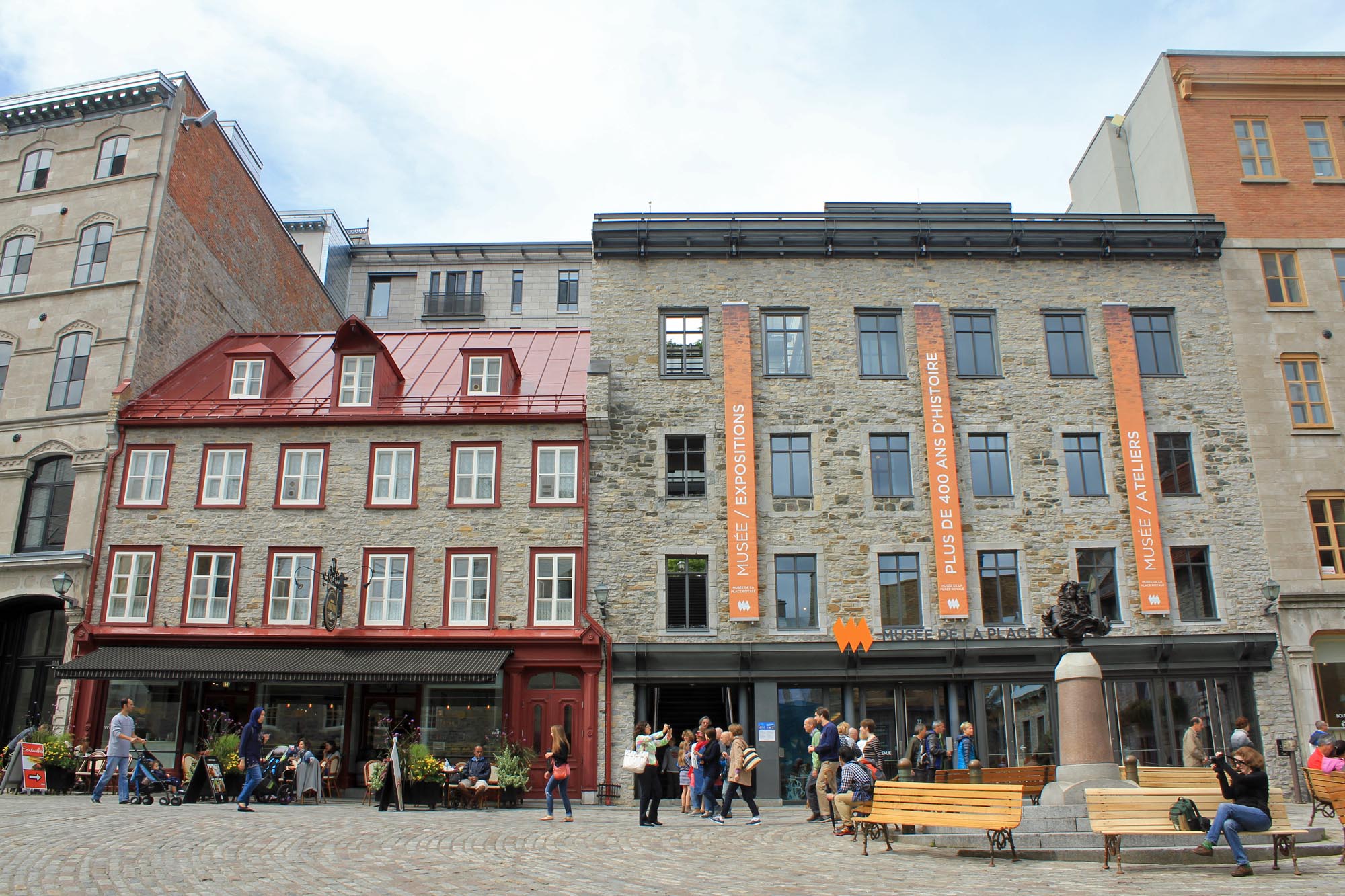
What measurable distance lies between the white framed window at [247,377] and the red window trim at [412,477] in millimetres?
4323

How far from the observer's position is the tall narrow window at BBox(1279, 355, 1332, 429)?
25.4 metres

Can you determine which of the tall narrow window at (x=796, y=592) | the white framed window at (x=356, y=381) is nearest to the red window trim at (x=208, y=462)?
the white framed window at (x=356, y=381)

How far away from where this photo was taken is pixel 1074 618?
48.8 ft

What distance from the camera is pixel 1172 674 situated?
23156mm

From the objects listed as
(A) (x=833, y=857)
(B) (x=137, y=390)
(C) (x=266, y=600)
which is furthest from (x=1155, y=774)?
(B) (x=137, y=390)

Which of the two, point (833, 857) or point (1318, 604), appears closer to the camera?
point (833, 857)

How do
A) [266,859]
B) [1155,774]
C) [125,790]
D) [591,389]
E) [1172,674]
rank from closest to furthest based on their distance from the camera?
[266,859]
[1155,774]
[125,790]
[1172,674]
[591,389]

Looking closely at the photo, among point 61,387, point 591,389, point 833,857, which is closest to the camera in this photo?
point 833,857

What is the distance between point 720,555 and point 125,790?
12.8m

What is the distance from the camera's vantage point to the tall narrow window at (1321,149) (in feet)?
89.6

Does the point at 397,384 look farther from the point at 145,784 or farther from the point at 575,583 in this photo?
the point at 145,784

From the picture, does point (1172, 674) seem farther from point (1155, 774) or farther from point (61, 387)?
point (61, 387)

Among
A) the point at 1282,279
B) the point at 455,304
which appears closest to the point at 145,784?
the point at 455,304

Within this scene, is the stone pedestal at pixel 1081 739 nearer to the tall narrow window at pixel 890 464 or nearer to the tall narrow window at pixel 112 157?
the tall narrow window at pixel 890 464
